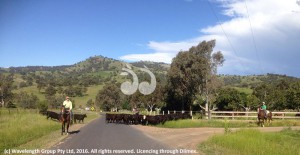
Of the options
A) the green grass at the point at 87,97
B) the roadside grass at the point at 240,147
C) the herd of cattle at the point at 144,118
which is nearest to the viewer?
the roadside grass at the point at 240,147

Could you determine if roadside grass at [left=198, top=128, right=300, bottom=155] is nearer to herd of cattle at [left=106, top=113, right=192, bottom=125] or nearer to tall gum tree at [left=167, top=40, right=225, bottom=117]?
herd of cattle at [left=106, top=113, right=192, bottom=125]

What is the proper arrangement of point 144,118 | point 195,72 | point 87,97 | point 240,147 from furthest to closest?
1. point 87,97
2. point 195,72
3. point 144,118
4. point 240,147

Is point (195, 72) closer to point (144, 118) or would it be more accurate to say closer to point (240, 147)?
point (144, 118)

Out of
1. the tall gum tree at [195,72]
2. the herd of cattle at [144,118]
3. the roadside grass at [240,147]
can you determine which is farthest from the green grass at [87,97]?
the roadside grass at [240,147]

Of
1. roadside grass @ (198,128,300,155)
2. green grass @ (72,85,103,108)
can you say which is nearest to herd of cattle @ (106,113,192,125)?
roadside grass @ (198,128,300,155)

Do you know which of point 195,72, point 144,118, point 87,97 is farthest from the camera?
point 87,97

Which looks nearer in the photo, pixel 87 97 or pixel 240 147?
pixel 240 147

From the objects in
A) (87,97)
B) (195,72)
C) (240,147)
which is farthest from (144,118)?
(87,97)

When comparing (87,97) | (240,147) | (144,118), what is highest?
(87,97)

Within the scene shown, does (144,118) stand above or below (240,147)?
above

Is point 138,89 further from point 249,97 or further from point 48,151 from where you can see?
point 48,151

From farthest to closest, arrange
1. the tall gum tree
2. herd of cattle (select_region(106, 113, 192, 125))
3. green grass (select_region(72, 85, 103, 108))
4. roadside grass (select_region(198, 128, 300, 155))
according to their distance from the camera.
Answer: green grass (select_region(72, 85, 103, 108)) < the tall gum tree < herd of cattle (select_region(106, 113, 192, 125)) < roadside grass (select_region(198, 128, 300, 155))

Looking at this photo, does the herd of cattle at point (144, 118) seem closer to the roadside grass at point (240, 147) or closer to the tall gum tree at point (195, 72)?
the roadside grass at point (240, 147)

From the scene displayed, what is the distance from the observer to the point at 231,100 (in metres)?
67.4
